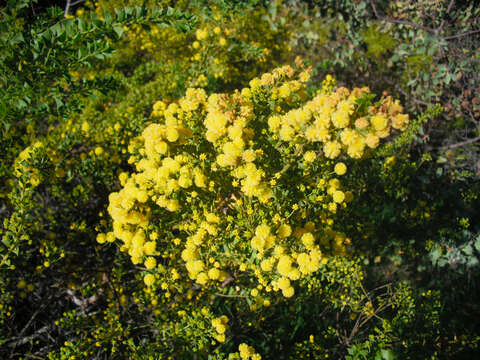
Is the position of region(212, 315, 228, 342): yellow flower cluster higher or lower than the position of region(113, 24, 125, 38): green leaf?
lower

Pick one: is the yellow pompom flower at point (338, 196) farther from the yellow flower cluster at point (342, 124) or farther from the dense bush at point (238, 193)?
the yellow flower cluster at point (342, 124)

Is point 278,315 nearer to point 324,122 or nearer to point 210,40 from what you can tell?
point 324,122

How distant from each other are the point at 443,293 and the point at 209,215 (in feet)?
9.31

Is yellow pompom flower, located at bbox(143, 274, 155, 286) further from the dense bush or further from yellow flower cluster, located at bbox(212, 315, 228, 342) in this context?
yellow flower cluster, located at bbox(212, 315, 228, 342)

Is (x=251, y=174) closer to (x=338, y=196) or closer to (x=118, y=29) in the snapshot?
(x=338, y=196)

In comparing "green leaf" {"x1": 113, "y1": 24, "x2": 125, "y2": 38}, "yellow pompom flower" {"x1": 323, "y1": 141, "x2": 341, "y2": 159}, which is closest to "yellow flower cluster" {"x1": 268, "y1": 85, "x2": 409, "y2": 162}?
"yellow pompom flower" {"x1": 323, "y1": 141, "x2": 341, "y2": 159}

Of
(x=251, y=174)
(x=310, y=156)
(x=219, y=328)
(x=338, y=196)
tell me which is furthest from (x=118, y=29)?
(x=219, y=328)

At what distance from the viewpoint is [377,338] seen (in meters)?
2.12

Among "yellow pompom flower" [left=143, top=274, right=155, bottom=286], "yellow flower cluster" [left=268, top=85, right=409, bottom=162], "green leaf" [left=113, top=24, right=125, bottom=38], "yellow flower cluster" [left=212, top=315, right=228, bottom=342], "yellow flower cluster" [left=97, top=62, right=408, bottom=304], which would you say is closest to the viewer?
"yellow flower cluster" [left=268, top=85, right=409, bottom=162]

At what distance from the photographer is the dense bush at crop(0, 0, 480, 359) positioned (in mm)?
1573

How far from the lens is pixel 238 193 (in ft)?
6.02

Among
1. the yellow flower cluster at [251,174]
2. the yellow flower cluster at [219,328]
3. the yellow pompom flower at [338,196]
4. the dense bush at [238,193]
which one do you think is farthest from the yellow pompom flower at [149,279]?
the yellow pompom flower at [338,196]

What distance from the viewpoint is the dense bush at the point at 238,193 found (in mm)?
1573

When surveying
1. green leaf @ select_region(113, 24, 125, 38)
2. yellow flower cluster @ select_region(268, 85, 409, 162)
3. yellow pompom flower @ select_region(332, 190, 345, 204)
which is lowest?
yellow pompom flower @ select_region(332, 190, 345, 204)
